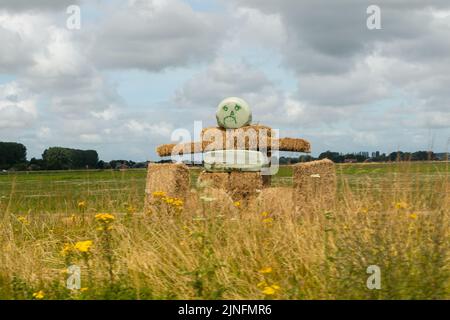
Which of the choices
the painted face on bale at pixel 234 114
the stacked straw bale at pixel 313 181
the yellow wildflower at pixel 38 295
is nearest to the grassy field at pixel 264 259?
the yellow wildflower at pixel 38 295

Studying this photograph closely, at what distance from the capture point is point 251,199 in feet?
32.3

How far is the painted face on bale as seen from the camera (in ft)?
34.3

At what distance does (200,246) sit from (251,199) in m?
4.49

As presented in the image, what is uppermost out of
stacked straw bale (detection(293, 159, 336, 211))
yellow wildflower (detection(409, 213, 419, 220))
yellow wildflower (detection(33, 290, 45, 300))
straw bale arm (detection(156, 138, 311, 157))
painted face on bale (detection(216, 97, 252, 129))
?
painted face on bale (detection(216, 97, 252, 129))

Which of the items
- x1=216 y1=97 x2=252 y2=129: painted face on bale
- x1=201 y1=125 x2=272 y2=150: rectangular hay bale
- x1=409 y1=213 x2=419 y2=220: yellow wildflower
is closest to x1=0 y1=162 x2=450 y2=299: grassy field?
x1=409 y1=213 x2=419 y2=220: yellow wildflower

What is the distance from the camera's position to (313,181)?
939cm

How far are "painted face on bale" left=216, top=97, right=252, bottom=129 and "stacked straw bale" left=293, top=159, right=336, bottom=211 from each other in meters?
1.51

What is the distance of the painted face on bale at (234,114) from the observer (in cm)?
1045

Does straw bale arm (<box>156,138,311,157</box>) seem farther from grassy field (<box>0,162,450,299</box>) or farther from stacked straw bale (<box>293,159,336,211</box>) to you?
grassy field (<box>0,162,450,299</box>)

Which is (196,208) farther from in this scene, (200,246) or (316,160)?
(316,160)

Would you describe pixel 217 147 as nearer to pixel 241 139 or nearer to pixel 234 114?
pixel 241 139

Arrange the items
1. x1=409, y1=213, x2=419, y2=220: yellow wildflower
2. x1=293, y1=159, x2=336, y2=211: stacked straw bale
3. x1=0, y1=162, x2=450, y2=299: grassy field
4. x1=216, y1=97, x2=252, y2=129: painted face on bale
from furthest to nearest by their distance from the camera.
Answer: x1=216, y1=97, x2=252, y2=129: painted face on bale → x1=293, y1=159, x2=336, y2=211: stacked straw bale → x1=409, y1=213, x2=419, y2=220: yellow wildflower → x1=0, y1=162, x2=450, y2=299: grassy field

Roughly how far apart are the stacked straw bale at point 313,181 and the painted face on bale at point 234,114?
4.95ft

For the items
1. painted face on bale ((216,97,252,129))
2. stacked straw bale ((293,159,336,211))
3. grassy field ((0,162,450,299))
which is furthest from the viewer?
painted face on bale ((216,97,252,129))
